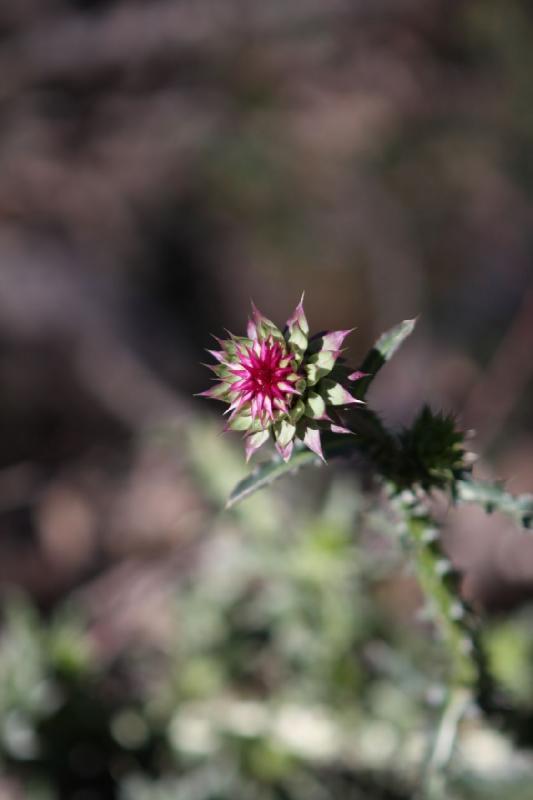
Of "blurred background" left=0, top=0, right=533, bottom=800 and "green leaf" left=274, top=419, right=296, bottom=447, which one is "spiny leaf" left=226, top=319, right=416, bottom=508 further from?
"blurred background" left=0, top=0, right=533, bottom=800

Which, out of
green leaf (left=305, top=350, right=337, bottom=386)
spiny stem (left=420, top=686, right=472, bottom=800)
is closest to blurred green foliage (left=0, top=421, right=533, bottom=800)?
spiny stem (left=420, top=686, right=472, bottom=800)

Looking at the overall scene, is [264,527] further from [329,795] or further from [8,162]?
[8,162]

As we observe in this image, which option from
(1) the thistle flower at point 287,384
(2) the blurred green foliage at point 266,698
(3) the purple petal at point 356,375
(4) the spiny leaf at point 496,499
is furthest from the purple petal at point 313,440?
(2) the blurred green foliage at point 266,698

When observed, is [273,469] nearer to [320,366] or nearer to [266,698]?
[320,366]

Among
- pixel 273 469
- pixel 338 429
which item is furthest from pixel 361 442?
pixel 338 429

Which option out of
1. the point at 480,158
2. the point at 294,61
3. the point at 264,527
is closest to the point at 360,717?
the point at 264,527

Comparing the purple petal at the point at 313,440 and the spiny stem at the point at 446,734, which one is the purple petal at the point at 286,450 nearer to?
the purple petal at the point at 313,440

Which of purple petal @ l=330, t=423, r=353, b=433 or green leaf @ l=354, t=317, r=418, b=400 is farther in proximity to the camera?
green leaf @ l=354, t=317, r=418, b=400
